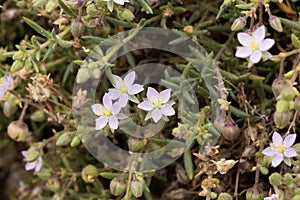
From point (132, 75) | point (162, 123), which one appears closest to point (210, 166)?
point (162, 123)

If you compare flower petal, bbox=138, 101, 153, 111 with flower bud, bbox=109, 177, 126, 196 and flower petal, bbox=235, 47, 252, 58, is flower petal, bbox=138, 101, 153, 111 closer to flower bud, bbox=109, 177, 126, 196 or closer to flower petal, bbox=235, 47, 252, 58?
flower bud, bbox=109, 177, 126, 196

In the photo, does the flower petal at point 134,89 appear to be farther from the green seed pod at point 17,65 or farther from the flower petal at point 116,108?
→ the green seed pod at point 17,65

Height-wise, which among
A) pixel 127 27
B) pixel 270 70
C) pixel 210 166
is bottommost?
pixel 210 166

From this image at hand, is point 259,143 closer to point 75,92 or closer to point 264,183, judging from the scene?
point 264,183

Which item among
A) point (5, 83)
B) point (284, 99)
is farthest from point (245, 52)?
point (5, 83)

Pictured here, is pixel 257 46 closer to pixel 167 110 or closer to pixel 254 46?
pixel 254 46
